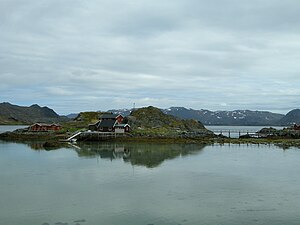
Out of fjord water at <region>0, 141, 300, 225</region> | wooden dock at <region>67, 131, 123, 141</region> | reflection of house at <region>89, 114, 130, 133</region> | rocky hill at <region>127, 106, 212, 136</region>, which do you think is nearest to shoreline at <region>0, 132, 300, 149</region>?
wooden dock at <region>67, 131, 123, 141</region>

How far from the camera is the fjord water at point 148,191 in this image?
1845 centimetres

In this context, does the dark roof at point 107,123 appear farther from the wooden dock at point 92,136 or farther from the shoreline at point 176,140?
the shoreline at point 176,140

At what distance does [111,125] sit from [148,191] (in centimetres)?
4746

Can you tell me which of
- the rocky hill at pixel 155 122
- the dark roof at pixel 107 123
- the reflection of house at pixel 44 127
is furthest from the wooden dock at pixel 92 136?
the rocky hill at pixel 155 122

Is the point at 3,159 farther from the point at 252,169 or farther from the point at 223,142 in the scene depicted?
the point at 223,142

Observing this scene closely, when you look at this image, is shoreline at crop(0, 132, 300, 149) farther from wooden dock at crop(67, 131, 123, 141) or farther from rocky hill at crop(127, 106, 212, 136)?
rocky hill at crop(127, 106, 212, 136)

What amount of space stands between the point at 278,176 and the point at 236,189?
7.40 meters

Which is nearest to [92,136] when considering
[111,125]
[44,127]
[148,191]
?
[111,125]

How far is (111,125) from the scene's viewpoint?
233 feet

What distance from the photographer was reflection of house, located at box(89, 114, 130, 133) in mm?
70438

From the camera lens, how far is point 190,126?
318 ft

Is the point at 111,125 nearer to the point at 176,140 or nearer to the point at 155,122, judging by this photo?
the point at 176,140

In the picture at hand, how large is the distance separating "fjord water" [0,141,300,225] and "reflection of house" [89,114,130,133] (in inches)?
1148

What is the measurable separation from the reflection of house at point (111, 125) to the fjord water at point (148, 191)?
29.2 m
